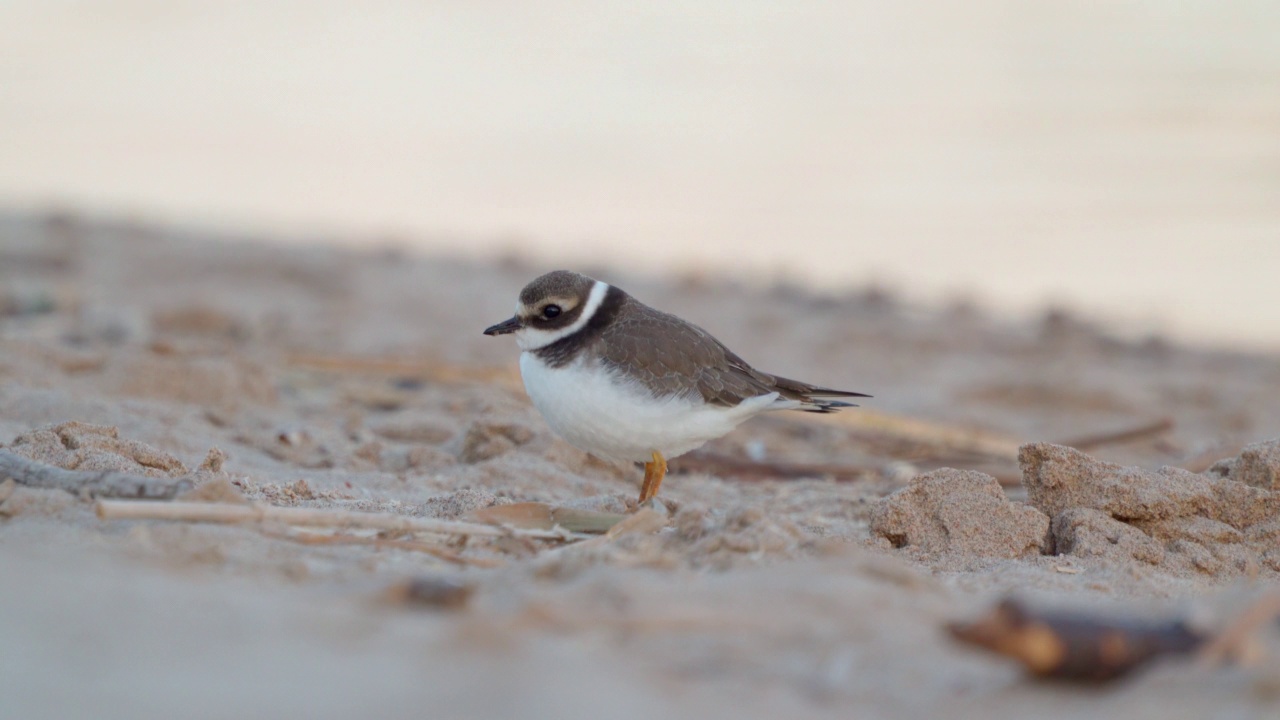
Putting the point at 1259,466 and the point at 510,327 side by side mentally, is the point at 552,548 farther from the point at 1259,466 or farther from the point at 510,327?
the point at 1259,466

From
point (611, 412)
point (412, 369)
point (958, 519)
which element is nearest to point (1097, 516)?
point (958, 519)

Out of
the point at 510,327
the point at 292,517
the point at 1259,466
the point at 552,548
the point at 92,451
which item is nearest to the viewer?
the point at 292,517

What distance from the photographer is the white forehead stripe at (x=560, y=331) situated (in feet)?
14.9

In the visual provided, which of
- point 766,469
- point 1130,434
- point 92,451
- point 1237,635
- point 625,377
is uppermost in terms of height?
point 1130,434

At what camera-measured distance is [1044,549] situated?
12.7 feet

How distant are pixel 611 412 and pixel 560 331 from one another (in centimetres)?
48

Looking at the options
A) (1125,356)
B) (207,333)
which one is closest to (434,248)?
(207,333)

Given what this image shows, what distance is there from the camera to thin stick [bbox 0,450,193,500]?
3137mm

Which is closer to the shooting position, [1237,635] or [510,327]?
[1237,635]

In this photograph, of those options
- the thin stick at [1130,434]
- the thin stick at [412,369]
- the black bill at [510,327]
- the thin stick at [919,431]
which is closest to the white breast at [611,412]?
the black bill at [510,327]

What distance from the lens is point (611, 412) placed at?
167 inches

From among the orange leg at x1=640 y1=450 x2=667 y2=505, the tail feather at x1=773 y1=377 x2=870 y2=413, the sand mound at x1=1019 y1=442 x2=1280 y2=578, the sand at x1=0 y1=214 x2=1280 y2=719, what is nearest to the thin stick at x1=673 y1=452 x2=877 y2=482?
the sand at x1=0 y1=214 x2=1280 y2=719

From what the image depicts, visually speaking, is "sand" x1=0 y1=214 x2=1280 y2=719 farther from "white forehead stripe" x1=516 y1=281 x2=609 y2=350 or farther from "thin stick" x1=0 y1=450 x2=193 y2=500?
"white forehead stripe" x1=516 y1=281 x2=609 y2=350

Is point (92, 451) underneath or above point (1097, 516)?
underneath
